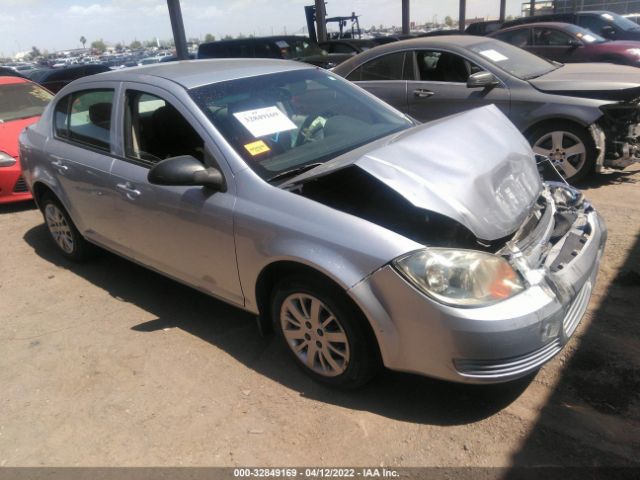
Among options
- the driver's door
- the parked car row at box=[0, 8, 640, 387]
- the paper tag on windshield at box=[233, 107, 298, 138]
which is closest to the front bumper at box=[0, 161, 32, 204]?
the parked car row at box=[0, 8, 640, 387]

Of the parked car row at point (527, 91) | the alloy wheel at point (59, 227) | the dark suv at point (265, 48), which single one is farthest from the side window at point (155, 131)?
the dark suv at point (265, 48)

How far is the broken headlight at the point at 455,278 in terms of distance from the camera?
231 cm

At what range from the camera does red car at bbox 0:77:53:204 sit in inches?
254

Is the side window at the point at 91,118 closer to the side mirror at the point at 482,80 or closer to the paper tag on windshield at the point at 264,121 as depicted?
the paper tag on windshield at the point at 264,121

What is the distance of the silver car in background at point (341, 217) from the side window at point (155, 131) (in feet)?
0.04

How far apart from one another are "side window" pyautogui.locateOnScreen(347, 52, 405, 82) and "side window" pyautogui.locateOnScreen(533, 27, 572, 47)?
5406 mm

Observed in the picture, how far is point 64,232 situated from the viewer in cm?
479

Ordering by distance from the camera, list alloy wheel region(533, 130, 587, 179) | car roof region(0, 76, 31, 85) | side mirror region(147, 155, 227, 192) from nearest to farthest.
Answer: side mirror region(147, 155, 227, 192)
alloy wheel region(533, 130, 587, 179)
car roof region(0, 76, 31, 85)

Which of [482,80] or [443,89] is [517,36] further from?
[482,80]

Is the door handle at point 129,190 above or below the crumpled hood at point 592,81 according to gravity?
below

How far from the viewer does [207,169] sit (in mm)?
2984

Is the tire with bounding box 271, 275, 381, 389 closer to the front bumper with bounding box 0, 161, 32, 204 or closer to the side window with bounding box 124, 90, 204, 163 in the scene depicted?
the side window with bounding box 124, 90, 204, 163

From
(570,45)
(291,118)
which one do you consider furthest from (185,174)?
(570,45)

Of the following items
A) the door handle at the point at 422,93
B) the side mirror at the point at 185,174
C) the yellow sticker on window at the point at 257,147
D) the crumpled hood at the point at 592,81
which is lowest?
the door handle at the point at 422,93
